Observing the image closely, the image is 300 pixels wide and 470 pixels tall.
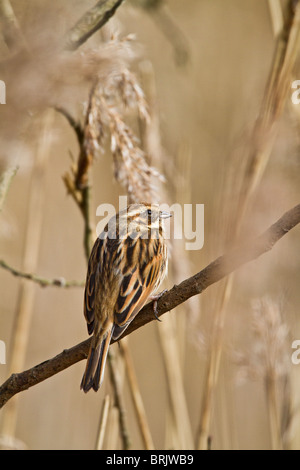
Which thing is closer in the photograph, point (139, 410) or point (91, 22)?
point (91, 22)

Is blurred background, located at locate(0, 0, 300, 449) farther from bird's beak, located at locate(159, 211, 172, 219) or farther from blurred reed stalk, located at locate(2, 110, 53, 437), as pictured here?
bird's beak, located at locate(159, 211, 172, 219)

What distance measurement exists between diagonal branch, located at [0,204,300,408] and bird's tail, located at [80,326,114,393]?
0.17 feet

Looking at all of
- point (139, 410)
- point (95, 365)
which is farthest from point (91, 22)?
point (139, 410)

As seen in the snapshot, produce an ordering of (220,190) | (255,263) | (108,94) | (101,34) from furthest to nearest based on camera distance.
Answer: (255,263)
(101,34)
(220,190)
(108,94)

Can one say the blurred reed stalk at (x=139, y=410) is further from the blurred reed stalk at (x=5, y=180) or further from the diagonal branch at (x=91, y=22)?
the diagonal branch at (x=91, y=22)

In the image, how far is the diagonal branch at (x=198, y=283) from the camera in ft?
5.92

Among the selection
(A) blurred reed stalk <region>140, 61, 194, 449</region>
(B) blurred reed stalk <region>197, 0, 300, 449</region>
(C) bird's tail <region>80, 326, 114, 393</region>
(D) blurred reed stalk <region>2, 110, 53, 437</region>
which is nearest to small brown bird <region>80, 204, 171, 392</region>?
(C) bird's tail <region>80, 326, 114, 393</region>

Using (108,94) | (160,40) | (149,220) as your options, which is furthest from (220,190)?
(160,40)

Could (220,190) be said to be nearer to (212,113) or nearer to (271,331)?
(271,331)

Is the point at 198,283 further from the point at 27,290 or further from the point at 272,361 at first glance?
the point at 27,290

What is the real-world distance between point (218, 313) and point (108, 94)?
1.11m

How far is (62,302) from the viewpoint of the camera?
16.5 ft

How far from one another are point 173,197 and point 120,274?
1.01m

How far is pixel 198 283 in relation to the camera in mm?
1979
